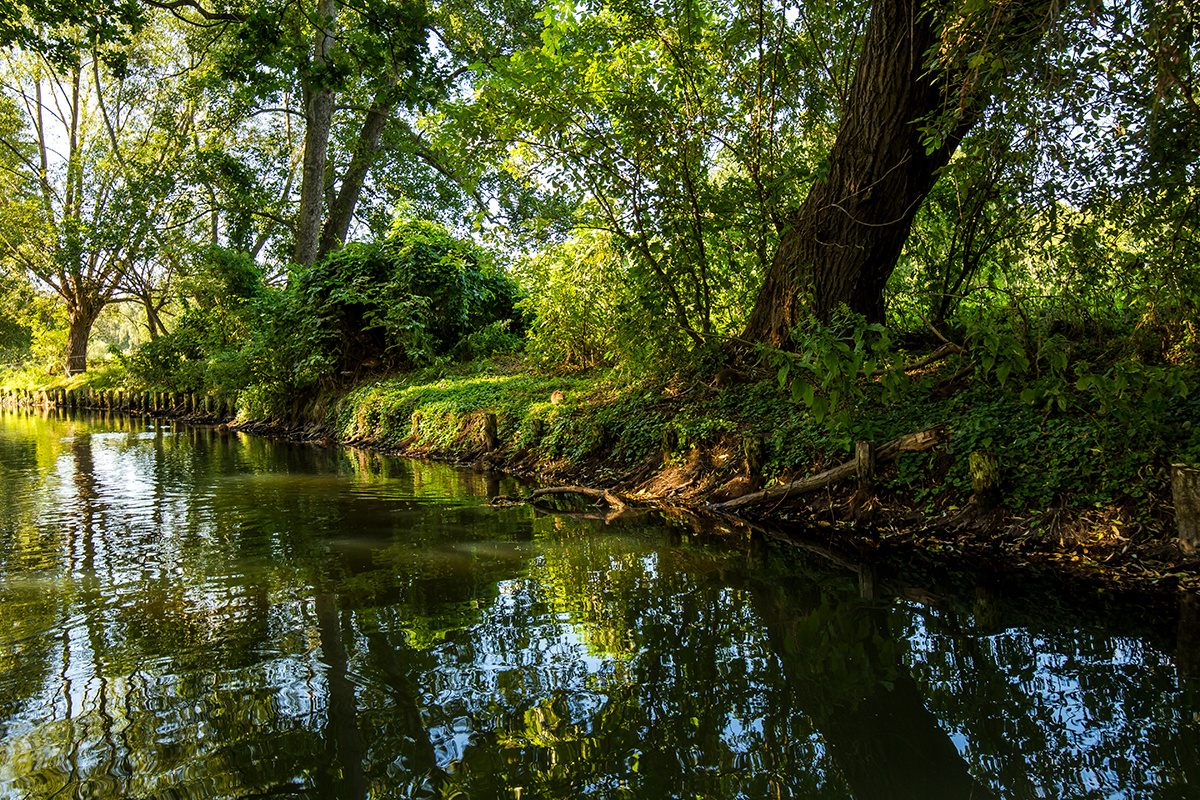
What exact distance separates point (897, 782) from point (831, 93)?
6814 millimetres

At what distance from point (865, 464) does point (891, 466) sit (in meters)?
0.20

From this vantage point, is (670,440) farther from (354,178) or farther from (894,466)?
(354,178)

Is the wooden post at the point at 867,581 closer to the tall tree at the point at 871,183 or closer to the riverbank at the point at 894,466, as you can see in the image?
the riverbank at the point at 894,466

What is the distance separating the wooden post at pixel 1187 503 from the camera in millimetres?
3914

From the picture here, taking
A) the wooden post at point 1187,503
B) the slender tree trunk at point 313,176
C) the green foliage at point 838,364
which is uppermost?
the slender tree trunk at point 313,176

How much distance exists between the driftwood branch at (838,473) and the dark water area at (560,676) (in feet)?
2.74

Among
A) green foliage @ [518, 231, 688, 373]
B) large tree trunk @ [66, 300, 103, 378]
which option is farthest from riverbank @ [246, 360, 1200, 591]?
large tree trunk @ [66, 300, 103, 378]

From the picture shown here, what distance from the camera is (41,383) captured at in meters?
32.4

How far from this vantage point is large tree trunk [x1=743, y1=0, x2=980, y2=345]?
19.9 ft

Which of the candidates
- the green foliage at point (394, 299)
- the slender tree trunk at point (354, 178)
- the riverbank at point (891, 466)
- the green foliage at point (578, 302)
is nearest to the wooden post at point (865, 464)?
the riverbank at point (891, 466)

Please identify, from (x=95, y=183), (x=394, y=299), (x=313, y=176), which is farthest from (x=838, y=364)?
(x=95, y=183)

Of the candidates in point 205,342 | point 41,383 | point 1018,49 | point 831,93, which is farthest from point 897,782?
point 41,383

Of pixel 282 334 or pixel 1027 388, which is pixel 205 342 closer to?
pixel 282 334

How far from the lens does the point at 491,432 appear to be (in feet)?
32.0
